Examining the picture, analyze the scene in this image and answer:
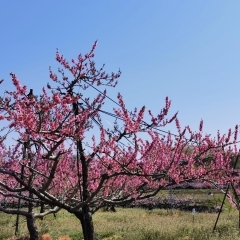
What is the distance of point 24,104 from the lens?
4.11 meters

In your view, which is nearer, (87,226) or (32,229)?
(87,226)

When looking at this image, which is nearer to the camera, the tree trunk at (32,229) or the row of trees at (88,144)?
the row of trees at (88,144)

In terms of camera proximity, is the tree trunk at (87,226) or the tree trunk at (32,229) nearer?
the tree trunk at (87,226)

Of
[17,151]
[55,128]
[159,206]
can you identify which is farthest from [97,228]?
[159,206]

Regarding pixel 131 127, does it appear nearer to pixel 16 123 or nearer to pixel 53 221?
pixel 16 123

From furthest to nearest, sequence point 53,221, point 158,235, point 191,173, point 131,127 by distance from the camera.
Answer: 1. point 53,221
2. point 158,235
3. point 191,173
4. point 131,127

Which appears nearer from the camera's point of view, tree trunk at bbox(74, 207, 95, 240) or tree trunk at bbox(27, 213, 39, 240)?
tree trunk at bbox(74, 207, 95, 240)

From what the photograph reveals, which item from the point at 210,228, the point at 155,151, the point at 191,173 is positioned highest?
the point at 155,151

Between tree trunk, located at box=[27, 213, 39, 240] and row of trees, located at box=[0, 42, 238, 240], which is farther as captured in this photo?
tree trunk, located at box=[27, 213, 39, 240]

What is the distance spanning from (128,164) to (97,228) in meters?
9.07

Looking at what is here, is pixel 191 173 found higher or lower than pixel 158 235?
higher

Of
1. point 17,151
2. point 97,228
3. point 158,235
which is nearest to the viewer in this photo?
point 17,151

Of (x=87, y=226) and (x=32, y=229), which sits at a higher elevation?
(x=87, y=226)

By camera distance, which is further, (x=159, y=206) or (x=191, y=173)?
(x=159, y=206)
